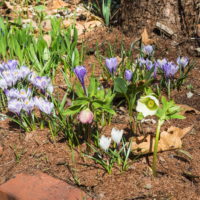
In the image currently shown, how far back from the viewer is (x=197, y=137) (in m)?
2.04

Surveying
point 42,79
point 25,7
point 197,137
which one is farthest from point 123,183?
point 25,7

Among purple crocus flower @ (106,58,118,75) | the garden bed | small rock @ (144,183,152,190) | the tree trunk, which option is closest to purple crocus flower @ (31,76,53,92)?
the garden bed

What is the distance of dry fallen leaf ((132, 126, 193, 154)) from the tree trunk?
124 centimetres

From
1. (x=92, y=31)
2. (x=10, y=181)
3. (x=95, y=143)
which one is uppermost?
(x=92, y=31)

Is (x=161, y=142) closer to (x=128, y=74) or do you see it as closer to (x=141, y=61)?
(x=128, y=74)

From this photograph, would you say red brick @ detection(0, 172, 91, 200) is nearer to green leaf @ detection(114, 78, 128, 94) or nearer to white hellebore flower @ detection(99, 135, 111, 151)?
white hellebore flower @ detection(99, 135, 111, 151)

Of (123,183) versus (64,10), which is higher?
(64,10)

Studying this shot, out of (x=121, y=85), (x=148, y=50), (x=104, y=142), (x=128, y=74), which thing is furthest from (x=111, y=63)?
(x=104, y=142)

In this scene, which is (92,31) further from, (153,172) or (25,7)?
(153,172)

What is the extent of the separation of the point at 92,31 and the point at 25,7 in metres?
1.30

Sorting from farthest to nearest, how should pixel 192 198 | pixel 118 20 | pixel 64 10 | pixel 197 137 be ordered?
1. pixel 64 10
2. pixel 118 20
3. pixel 197 137
4. pixel 192 198

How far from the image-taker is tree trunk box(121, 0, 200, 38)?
2.91m

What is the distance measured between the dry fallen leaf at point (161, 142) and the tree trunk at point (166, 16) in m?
1.24

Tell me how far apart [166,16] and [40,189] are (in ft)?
6.01
